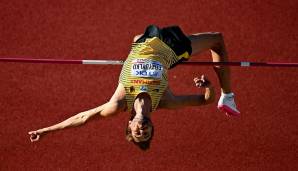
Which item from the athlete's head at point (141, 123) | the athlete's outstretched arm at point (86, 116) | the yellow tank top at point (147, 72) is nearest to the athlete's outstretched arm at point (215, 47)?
the yellow tank top at point (147, 72)

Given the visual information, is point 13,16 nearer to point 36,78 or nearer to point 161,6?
point 36,78

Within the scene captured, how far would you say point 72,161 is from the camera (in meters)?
6.44

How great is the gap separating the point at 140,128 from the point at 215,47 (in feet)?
4.39

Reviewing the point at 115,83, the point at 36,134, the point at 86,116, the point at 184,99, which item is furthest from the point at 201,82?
the point at 115,83

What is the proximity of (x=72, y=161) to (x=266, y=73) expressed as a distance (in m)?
2.71

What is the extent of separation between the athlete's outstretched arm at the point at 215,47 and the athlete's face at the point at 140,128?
108 centimetres

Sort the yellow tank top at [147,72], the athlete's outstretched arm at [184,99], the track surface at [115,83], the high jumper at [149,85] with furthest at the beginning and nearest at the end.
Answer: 1. the track surface at [115,83]
2. the athlete's outstretched arm at [184,99]
3. the yellow tank top at [147,72]
4. the high jumper at [149,85]

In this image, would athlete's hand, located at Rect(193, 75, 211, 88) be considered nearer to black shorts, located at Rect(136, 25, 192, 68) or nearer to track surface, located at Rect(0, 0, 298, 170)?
black shorts, located at Rect(136, 25, 192, 68)

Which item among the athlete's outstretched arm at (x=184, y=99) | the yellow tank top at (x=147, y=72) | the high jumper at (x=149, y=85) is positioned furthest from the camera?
the athlete's outstretched arm at (x=184, y=99)

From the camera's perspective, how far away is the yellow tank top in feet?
15.6

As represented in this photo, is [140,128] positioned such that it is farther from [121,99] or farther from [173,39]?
[173,39]

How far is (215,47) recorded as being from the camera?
5.36 metres

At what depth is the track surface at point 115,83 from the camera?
6.46 meters

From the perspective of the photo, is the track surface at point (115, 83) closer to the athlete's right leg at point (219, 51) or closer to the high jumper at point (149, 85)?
the athlete's right leg at point (219, 51)
